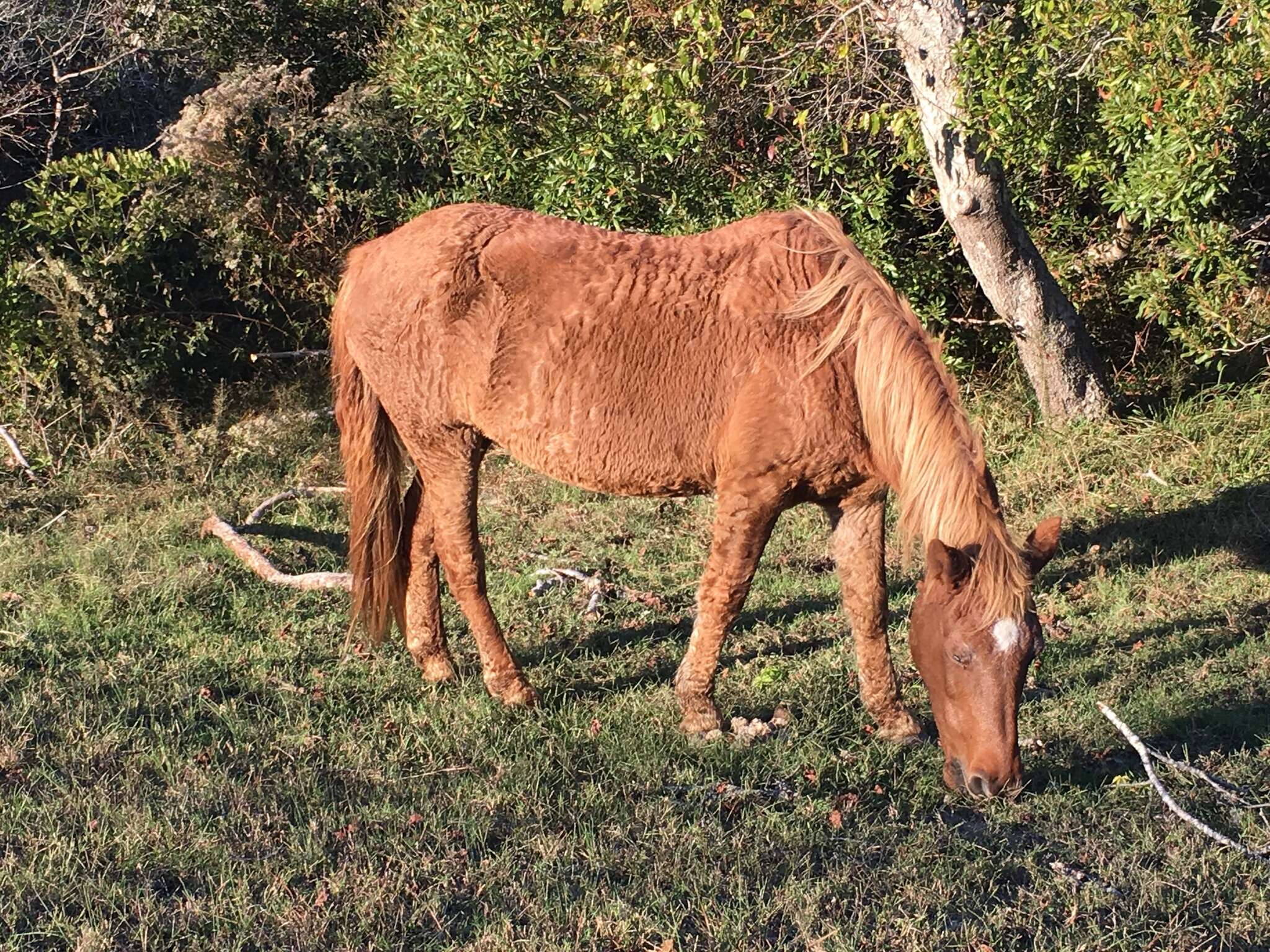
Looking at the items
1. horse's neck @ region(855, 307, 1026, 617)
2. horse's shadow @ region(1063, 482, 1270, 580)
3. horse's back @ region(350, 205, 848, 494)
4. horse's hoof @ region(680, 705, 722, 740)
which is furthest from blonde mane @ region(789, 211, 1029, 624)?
horse's shadow @ region(1063, 482, 1270, 580)

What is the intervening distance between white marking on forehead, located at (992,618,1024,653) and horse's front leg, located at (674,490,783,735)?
1.00 m

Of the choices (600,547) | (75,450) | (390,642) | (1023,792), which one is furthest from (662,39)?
(1023,792)

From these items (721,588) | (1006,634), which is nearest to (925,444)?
(1006,634)

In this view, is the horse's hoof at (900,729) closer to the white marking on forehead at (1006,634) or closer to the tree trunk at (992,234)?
the white marking on forehead at (1006,634)

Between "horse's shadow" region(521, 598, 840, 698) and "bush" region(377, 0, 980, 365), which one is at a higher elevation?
"bush" region(377, 0, 980, 365)

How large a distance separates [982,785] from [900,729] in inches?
33.4

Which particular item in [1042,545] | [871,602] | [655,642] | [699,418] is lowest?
[655,642]

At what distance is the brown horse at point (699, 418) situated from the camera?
379cm

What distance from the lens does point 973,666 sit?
3.63 m

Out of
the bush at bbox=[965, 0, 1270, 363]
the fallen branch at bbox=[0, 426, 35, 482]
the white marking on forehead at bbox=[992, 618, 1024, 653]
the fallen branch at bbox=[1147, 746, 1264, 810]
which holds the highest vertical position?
the bush at bbox=[965, 0, 1270, 363]

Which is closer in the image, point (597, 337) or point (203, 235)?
point (597, 337)

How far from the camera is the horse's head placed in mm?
3592

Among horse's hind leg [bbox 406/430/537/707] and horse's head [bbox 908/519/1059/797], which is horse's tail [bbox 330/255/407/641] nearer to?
horse's hind leg [bbox 406/430/537/707]

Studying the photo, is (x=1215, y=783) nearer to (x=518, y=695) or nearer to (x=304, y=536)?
(x=518, y=695)
